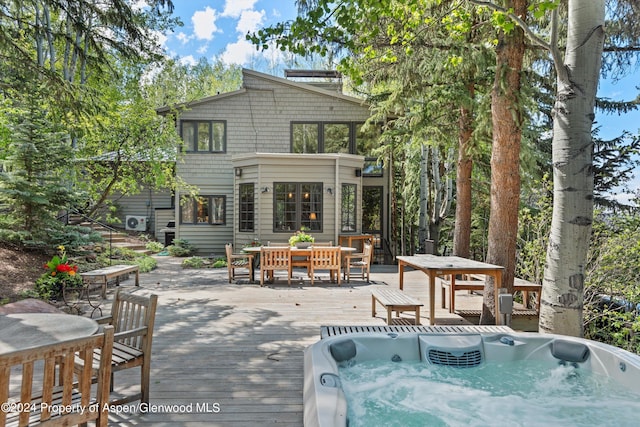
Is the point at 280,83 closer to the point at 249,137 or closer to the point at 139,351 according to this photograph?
the point at 249,137

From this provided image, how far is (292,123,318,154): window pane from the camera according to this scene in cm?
1355

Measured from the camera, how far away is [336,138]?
13.6 meters

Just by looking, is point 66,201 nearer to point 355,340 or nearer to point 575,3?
point 355,340

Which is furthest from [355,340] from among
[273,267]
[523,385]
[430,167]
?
[430,167]

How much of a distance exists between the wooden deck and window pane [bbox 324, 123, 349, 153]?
623cm

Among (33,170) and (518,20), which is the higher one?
(518,20)

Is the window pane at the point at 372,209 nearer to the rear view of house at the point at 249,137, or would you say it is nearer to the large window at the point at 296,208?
the rear view of house at the point at 249,137

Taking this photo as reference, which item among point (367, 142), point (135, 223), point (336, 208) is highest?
point (367, 142)

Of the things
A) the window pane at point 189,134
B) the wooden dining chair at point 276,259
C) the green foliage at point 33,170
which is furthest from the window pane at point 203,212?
the wooden dining chair at point 276,259

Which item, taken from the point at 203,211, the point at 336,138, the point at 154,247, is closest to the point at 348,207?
the point at 336,138

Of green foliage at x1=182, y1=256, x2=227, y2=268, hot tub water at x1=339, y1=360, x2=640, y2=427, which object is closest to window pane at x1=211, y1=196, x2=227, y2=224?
green foliage at x1=182, y1=256, x2=227, y2=268

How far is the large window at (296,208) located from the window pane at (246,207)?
89 cm

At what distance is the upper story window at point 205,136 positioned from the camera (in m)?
13.5

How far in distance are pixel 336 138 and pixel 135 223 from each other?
9.98 metres
